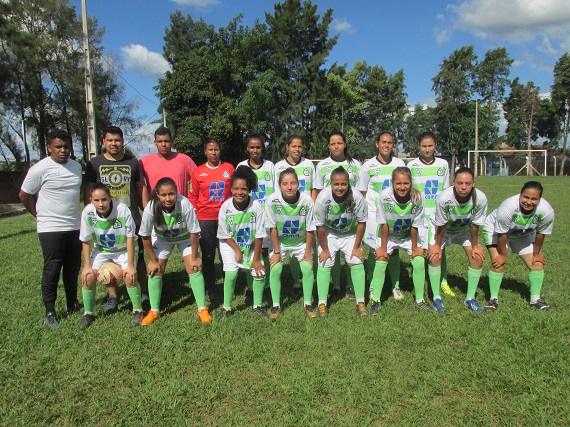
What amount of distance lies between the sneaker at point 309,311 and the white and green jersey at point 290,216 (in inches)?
31.0

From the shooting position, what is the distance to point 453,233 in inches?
193

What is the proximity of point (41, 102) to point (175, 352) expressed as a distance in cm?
2677

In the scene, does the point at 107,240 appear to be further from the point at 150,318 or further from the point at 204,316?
the point at 204,316

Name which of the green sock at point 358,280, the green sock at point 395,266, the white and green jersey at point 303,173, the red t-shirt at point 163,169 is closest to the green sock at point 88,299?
the red t-shirt at point 163,169

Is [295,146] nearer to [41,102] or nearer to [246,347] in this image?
[246,347]

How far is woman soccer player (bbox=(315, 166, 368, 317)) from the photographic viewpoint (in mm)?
4559

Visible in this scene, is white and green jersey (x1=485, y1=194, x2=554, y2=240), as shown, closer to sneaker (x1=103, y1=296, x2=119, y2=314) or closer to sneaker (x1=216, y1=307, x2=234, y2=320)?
sneaker (x1=216, y1=307, x2=234, y2=320)

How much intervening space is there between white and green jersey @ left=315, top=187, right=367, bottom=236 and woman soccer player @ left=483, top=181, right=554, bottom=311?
1572mm

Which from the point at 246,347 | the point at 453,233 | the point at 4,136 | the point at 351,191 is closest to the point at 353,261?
the point at 351,191

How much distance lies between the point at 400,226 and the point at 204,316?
245cm

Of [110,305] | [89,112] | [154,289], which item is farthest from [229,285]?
[89,112]

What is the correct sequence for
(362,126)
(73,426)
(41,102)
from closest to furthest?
(73,426) < (41,102) < (362,126)

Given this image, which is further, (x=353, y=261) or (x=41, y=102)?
(x=41, y=102)

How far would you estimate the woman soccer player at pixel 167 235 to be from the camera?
14.4 feet
